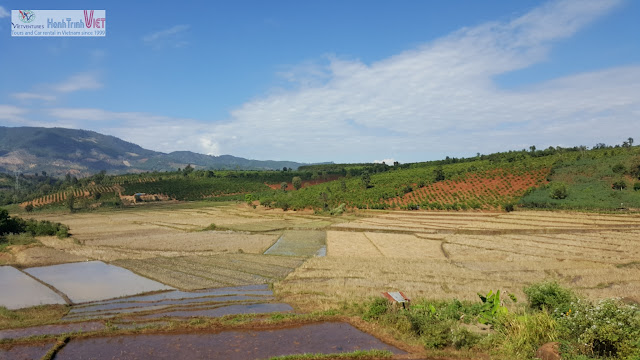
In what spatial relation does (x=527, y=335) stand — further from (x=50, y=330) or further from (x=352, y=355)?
(x=50, y=330)

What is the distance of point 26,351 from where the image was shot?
50.6 ft

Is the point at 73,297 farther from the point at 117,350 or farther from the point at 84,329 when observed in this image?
the point at 117,350

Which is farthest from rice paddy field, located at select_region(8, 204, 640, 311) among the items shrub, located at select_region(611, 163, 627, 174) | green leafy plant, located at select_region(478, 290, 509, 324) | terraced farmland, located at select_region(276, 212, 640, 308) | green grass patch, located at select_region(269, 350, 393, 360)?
shrub, located at select_region(611, 163, 627, 174)

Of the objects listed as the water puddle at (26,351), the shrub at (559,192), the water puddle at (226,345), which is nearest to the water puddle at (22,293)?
the water puddle at (26,351)

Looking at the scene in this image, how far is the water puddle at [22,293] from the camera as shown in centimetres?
2176

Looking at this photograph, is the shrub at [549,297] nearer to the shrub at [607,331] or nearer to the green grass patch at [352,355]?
the shrub at [607,331]

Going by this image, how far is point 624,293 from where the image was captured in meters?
21.1

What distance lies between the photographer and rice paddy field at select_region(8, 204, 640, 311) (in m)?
24.0

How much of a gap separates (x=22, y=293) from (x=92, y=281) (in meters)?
3.90

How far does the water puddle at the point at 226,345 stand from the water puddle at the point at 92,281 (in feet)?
25.4

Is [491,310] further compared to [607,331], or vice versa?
[491,310]

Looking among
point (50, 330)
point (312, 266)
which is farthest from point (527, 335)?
Result: point (50, 330)

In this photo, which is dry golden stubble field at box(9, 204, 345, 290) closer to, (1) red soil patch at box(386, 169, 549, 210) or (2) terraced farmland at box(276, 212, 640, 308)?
(2) terraced farmland at box(276, 212, 640, 308)

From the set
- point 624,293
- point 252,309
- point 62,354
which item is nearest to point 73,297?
point 62,354
